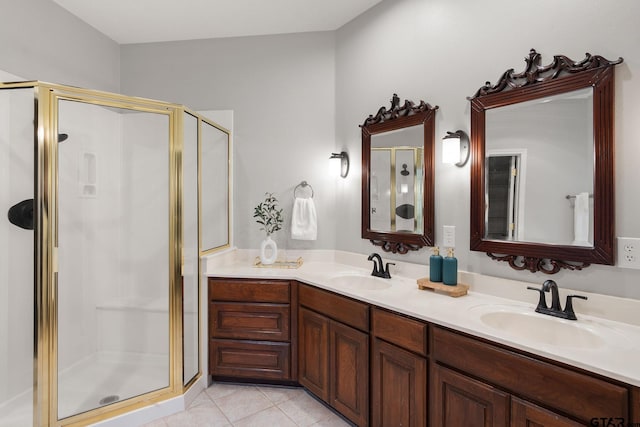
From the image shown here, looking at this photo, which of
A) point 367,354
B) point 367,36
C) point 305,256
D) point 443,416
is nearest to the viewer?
point 443,416

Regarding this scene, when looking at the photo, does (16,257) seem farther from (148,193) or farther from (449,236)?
(449,236)

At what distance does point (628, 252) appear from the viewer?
1.33 metres

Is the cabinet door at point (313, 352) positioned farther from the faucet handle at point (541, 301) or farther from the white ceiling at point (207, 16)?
the white ceiling at point (207, 16)

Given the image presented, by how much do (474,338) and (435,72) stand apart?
1.58m

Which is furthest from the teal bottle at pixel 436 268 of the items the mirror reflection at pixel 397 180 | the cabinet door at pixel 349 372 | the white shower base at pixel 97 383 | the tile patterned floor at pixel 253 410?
the white shower base at pixel 97 383

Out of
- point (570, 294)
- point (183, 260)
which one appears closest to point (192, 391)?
point (183, 260)

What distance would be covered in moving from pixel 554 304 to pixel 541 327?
4.6 inches

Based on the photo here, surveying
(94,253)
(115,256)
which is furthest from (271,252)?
(94,253)

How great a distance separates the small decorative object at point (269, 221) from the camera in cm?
267

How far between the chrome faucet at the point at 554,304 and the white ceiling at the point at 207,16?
2196 millimetres

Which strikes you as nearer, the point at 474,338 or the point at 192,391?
the point at 474,338

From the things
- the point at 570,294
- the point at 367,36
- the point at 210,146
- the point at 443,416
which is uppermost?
the point at 367,36

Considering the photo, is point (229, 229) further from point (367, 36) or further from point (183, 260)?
point (367, 36)

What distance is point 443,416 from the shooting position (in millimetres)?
1428
